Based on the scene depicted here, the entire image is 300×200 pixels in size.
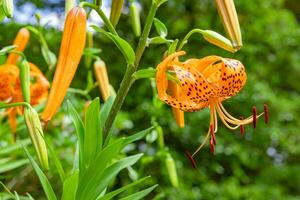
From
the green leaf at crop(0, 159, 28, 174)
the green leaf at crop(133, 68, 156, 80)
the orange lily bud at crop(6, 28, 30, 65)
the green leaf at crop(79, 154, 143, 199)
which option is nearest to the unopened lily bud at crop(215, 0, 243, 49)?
the green leaf at crop(133, 68, 156, 80)

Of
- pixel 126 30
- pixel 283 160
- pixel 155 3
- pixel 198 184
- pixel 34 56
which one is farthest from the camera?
pixel 283 160

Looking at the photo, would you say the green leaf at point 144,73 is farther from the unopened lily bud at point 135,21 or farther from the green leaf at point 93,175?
the unopened lily bud at point 135,21

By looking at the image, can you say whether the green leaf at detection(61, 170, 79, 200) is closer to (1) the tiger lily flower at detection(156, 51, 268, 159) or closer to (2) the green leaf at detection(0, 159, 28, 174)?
(1) the tiger lily flower at detection(156, 51, 268, 159)

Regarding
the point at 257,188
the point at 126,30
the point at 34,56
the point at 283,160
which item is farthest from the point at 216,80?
the point at 283,160

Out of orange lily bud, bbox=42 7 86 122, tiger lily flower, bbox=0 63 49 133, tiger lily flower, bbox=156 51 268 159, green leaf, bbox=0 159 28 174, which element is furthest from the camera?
green leaf, bbox=0 159 28 174

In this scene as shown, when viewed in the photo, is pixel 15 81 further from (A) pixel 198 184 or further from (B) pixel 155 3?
(A) pixel 198 184

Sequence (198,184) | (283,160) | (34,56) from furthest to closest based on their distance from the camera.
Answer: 1. (283,160)
2. (198,184)
3. (34,56)

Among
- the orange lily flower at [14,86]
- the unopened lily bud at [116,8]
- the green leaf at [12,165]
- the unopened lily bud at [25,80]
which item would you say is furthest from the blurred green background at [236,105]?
the unopened lily bud at [116,8]
